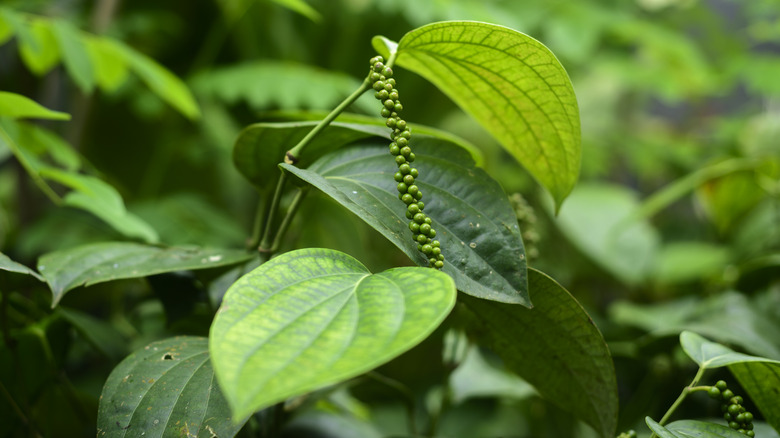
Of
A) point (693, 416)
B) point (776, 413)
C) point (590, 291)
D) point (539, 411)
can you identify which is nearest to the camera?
point (776, 413)

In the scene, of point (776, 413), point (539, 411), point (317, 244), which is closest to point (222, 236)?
point (317, 244)

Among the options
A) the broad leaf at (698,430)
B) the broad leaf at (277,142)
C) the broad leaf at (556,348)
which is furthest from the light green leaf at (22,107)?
the broad leaf at (698,430)

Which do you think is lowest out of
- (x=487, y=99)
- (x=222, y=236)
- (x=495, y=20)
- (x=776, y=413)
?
(x=222, y=236)

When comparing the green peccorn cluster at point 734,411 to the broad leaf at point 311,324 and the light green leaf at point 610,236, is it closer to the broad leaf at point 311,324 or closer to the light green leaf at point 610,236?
the broad leaf at point 311,324

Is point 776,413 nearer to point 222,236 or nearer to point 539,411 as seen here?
point 539,411

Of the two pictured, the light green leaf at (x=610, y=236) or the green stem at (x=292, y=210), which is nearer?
the green stem at (x=292, y=210)

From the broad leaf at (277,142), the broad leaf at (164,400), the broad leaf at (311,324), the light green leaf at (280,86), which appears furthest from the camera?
the light green leaf at (280,86)

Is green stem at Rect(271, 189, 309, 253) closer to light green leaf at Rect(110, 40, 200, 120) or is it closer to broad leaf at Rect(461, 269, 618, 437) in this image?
broad leaf at Rect(461, 269, 618, 437)
